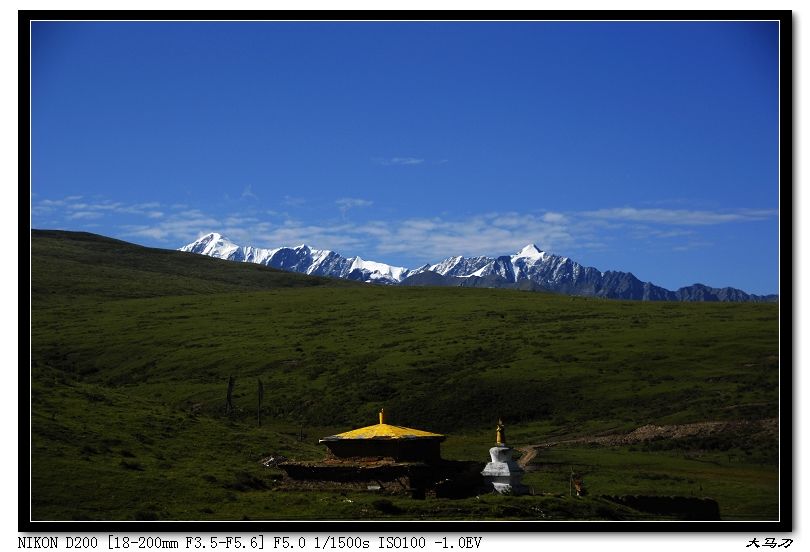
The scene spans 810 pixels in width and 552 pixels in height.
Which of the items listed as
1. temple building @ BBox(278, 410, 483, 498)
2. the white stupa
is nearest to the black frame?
temple building @ BBox(278, 410, 483, 498)

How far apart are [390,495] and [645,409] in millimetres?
47470

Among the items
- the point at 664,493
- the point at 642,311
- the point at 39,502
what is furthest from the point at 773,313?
the point at 39,502

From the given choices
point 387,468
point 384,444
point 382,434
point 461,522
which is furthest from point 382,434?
point 461,522

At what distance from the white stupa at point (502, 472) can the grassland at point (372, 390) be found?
1.64 meters

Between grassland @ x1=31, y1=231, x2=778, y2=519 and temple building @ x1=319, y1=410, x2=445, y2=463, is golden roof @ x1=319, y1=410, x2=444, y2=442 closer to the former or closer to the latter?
temple building @ x1=319, y1=410, x2=445, y2=463

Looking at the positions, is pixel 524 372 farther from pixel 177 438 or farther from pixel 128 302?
pixel 128 302

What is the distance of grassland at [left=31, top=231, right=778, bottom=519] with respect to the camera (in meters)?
37.8

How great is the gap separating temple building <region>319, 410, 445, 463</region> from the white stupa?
1976 mm

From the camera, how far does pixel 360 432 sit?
126 ft

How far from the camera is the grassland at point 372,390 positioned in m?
37.8

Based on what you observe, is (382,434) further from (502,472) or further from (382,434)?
(502,472)

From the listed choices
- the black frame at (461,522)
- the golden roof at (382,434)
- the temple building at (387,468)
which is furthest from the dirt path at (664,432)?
the black frame at (461,522)

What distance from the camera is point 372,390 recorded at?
298 ft

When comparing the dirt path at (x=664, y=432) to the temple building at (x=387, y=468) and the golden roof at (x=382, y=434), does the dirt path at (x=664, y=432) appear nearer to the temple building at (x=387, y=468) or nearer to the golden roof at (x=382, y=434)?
the temple building at (x=387, y=468)
